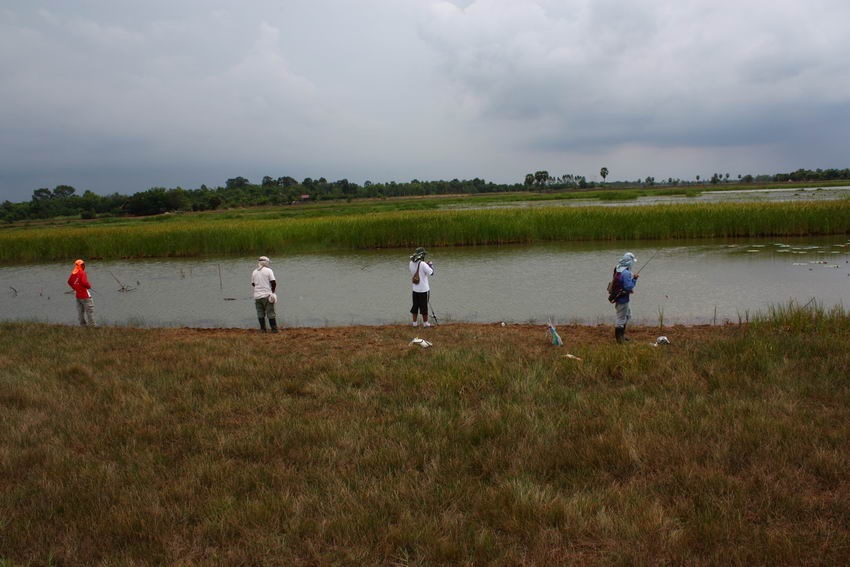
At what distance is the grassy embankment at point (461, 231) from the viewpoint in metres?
25.0

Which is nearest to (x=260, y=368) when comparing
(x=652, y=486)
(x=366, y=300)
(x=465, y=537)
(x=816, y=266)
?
(x=465, y=537)

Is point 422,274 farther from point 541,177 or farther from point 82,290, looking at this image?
point 541,177

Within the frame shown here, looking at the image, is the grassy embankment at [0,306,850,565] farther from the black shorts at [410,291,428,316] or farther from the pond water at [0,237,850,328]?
the pond water at [0,237,850,328]

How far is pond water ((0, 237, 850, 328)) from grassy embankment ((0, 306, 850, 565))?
467 cm

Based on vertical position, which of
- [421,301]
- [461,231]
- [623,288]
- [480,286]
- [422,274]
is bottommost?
[480,286]

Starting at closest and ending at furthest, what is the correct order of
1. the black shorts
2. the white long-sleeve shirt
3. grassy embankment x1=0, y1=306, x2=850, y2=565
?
grassy embankment x1=0, y1=306, x2=850, y2=565 < the white long-sleeve shirt < the black shorts

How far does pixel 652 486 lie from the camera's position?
12.4ft

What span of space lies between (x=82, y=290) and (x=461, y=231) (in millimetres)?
18212

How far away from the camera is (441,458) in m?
4.34

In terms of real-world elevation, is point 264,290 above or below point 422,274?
below

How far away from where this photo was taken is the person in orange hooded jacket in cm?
1135

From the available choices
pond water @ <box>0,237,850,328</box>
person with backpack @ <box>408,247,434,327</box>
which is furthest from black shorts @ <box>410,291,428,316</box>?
pond water @ <box>0,237,850,328</box>

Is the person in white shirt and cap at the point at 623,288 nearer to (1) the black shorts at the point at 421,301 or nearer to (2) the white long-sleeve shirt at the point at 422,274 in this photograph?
(2) the white long-sleeve shirt at the point at 422,274

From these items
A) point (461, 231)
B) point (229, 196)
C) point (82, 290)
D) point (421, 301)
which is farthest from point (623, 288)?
point (229, 196)
